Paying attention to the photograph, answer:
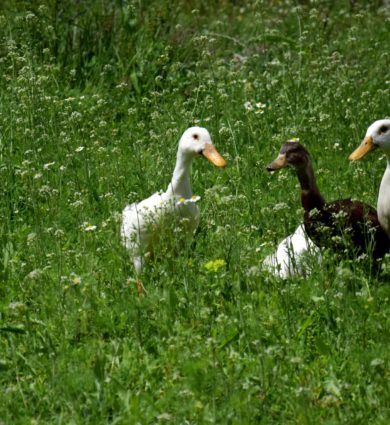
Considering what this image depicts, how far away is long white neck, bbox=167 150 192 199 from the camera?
6.89 m

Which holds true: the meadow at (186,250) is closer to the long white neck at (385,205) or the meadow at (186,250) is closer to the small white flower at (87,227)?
the small white flower at (87,227)

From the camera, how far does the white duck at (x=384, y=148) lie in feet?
21.8

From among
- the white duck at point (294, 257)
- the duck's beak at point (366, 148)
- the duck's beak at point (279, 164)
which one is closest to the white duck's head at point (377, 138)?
the duck's beak at point (366, 148)

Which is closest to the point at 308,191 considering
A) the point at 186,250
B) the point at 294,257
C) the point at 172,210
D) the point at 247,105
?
the point at 294,257

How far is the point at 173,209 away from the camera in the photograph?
644cm

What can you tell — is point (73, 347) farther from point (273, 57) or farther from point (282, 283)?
point (273, 57)

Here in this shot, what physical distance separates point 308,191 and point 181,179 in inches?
28.2

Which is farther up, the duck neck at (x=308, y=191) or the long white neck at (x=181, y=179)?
the long white neck at (x=181, y=179)

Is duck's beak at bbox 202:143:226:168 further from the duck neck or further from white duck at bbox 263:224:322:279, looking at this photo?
white duck at bbox 263:224:322:279

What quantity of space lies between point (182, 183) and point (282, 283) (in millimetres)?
1183

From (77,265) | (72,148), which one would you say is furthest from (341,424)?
(72,148)

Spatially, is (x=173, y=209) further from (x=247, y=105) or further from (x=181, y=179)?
(x=247, y=105)

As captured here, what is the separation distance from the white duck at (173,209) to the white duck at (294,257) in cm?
48

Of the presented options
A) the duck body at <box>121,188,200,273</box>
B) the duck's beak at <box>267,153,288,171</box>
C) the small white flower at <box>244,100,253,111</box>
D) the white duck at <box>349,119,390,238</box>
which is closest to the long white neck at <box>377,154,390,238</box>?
the white duck at <box>349,119,390,238</box>
